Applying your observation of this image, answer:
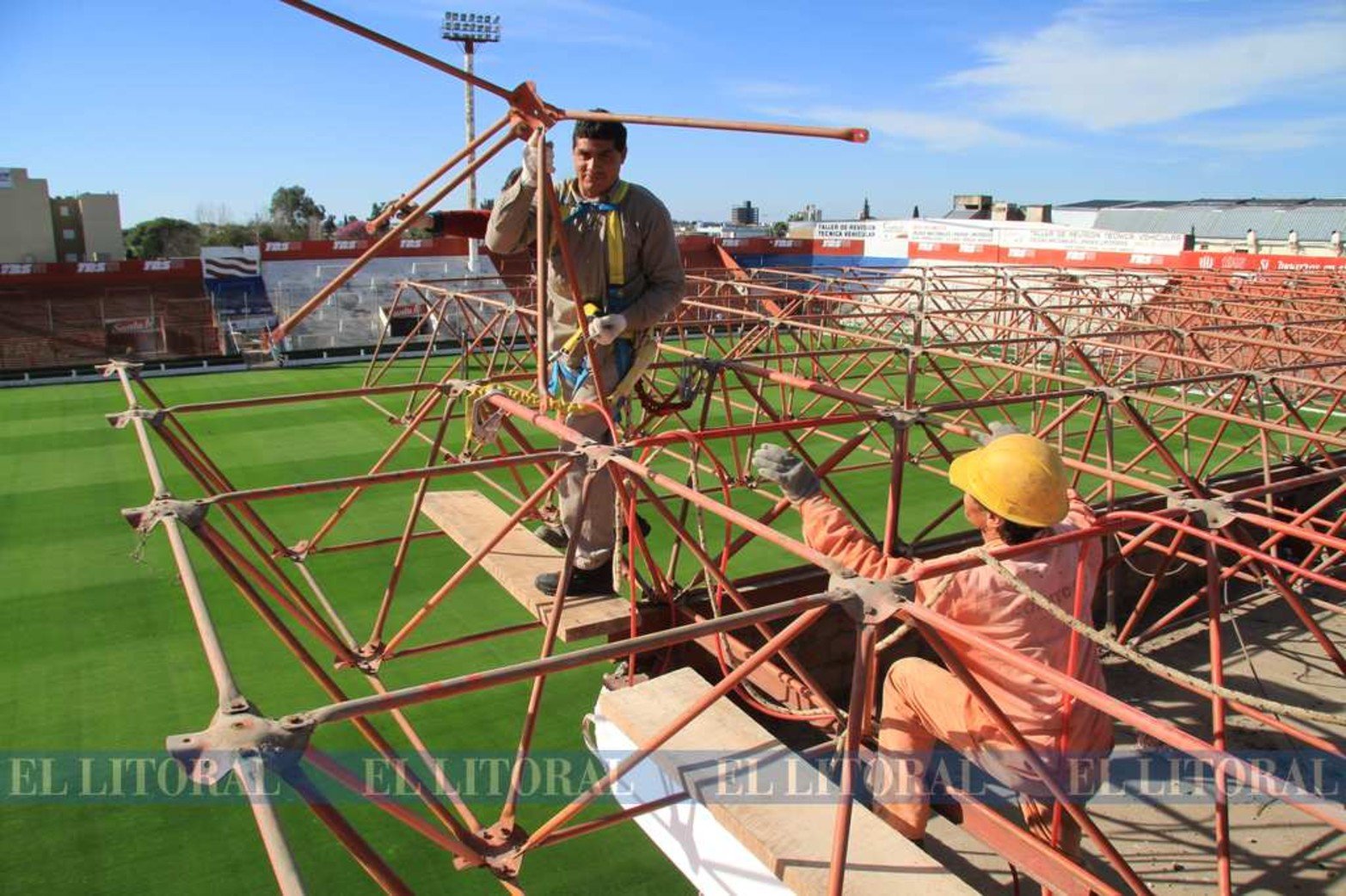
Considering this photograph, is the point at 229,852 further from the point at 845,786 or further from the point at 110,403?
the point at 110,403

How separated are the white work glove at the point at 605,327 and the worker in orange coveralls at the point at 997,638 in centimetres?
149

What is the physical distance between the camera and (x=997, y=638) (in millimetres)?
4227

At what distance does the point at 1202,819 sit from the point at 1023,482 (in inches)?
182

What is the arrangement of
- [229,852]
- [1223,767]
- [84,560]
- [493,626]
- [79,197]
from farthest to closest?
[79,197], [84,560], [493,626], [229,852], [1223,767]

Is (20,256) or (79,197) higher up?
(79,197)

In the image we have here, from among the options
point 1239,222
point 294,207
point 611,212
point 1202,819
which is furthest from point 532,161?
point 294,207

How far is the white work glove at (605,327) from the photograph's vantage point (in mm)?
5715

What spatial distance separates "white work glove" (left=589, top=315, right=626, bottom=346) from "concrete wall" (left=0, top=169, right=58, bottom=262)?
5078 cm

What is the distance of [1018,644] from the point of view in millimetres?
4219

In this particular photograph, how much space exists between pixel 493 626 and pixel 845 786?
7.14m

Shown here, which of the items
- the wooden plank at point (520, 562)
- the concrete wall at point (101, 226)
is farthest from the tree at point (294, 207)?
the wooden plank at point (520, 562)

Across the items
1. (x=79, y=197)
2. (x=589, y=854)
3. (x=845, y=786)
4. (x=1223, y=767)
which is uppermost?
(x=79, y=197)

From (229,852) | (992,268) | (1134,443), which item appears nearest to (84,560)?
(229,852)

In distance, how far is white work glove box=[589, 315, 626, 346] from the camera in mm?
5715
